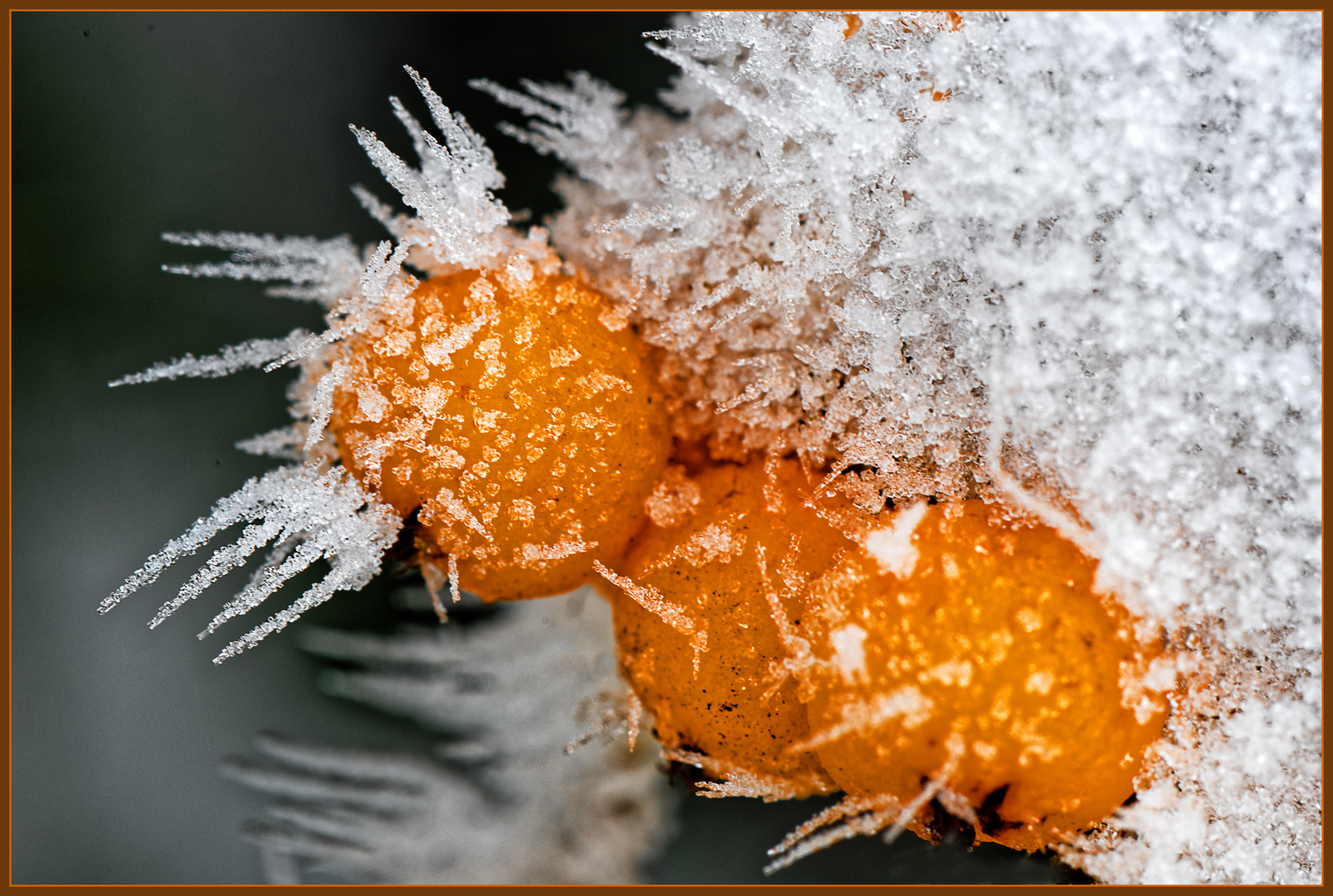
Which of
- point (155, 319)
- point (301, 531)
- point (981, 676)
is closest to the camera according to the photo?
point (981, 676)

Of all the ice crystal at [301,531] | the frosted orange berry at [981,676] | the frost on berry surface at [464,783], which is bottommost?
the frost on berry surface at [464,783]

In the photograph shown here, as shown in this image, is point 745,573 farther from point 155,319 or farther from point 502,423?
point 155,319

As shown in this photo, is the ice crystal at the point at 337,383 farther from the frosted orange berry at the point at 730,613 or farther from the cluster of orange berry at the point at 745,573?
the frosted orange berry at the point at 730,613

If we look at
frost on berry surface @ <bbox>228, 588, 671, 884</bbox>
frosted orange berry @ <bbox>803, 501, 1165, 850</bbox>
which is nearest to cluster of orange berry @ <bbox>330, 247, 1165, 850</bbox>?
frosted orange berry @ <bbox>803, 501, 1165, 850</bbox>

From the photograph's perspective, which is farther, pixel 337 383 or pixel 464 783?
pixel 464 783

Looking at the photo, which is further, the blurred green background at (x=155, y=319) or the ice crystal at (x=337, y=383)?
the blurred green background at (x=155, y=319)

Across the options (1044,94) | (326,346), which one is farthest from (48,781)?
(1044,94)

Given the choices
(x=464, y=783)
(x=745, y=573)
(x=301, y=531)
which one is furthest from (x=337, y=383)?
(x=464, y=783)

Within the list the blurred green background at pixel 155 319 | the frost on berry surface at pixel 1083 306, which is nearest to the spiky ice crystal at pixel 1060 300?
the frost on berry surface at pixel 1083 306
